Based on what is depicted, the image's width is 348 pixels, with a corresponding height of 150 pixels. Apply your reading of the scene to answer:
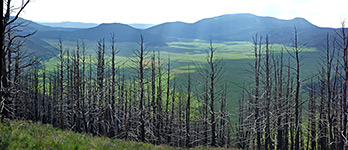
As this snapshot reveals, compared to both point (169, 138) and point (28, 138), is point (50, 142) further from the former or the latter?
point (169, 138)

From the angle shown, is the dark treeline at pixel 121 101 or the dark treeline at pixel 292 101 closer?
the dark treeline at pixel 292 101

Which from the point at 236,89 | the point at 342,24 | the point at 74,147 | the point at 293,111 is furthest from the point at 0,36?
the point at 236,89

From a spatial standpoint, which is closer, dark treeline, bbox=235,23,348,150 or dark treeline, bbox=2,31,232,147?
dark treeline, bbox=235,23,348,150

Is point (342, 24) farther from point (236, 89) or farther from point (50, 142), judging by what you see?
point (236, 89)

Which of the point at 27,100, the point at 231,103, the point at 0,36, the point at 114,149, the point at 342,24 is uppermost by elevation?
the point at 342,24

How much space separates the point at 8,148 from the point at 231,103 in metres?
146

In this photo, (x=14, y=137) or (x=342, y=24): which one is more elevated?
(x=342, y=24)

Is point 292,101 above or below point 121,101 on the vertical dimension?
above

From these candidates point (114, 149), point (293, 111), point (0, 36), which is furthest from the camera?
point (293, 111)

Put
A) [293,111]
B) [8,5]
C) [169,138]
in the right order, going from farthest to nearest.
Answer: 1. [169,138]
2. [293,111]
3. [8,5]

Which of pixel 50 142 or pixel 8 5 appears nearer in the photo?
pixel 50 142

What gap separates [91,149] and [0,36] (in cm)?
541

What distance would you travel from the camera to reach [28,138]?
9.38m

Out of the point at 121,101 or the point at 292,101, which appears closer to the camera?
the point at 292,101
